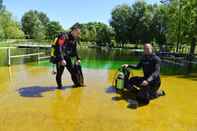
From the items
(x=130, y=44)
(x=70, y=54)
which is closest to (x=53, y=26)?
(x=130, y=44)

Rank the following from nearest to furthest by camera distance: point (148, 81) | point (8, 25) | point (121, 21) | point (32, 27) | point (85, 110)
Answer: point (85, 110), point (148, 81), point (8, 25), point (121, 21), point (32, 27)

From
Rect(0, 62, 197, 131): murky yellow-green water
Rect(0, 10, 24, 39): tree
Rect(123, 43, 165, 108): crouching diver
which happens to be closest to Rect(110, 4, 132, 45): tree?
Rect(0, 10, 24, 39): tree

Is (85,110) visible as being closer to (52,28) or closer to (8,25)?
(8,25)

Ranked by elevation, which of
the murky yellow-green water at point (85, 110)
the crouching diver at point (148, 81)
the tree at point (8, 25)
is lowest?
the murky yellow-green water at point (85, 110)

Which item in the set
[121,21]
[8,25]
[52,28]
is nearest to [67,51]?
[121,21]

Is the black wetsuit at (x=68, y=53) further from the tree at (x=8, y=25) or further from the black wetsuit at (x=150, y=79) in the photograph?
the tree at (x=8, y=25)

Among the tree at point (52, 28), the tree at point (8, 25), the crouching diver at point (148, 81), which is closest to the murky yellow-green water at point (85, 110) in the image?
the crouching diver at point (148, 81)

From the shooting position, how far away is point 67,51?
31.9 ft

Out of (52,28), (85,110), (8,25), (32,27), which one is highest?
(52,28)

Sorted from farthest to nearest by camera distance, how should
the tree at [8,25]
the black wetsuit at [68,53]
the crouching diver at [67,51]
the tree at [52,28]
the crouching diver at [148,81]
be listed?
the tree at [52,28] < the tree at [8,25] < the black wetsuit at [68,53] < the crouching diver at [67,51] < the crouching diver at [148,81]

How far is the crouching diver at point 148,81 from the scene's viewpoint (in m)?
8.07

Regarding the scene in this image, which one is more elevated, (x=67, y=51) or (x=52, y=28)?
(x=52, y=28)

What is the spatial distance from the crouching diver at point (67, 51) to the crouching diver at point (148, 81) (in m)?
1.83

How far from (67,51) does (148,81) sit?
8.81 feet
